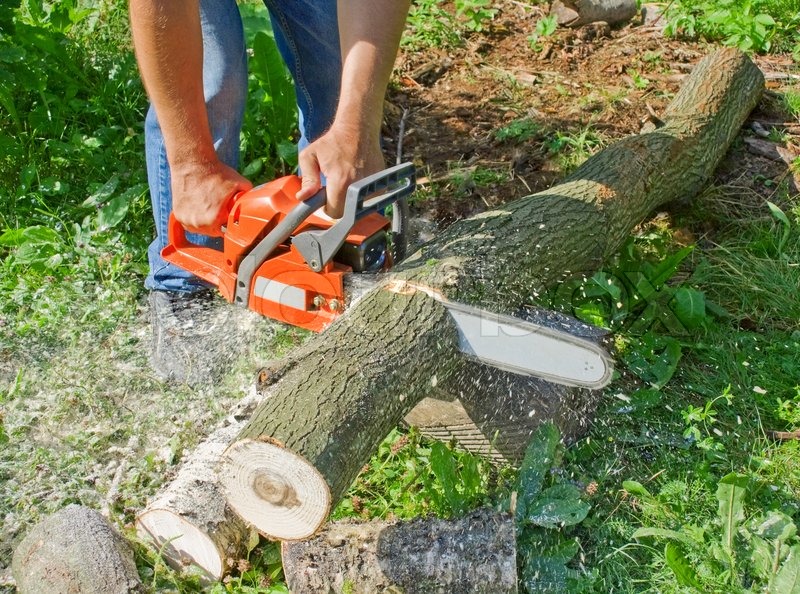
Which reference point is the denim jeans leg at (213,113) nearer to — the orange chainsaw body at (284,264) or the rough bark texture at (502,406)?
the orange chainsaw body at (284,264)

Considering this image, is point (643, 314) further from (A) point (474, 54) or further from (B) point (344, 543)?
(A) point (474, 54)

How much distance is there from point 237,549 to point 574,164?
2761mm

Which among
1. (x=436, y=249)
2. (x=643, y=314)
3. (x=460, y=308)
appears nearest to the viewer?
(x=460, y=308)

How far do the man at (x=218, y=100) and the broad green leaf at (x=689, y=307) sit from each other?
4.83ft

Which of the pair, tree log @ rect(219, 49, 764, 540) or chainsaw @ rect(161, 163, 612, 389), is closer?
tree log @ rect(219, 49, 764, 540)

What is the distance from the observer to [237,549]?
8.16 feet

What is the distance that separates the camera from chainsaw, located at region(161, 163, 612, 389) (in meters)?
2.49

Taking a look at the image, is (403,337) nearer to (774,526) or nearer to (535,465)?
(535,465)

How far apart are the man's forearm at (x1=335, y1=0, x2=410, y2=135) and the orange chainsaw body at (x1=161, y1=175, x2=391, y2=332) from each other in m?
0.31

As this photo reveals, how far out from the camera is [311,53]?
3.45 meters

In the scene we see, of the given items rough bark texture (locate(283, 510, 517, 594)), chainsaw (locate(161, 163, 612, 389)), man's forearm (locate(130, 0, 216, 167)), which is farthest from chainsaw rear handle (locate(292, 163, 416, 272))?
Answer: rough bark texture (locate(283, 510, 517, 594))

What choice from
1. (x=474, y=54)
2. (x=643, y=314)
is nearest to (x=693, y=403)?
(x=643, y=314)

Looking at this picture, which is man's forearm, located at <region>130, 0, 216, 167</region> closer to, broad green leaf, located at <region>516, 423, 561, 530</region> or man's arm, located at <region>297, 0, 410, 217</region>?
man's arm, located at <region>297, 0, 410, 217</region>

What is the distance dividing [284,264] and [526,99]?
2.76 metres
